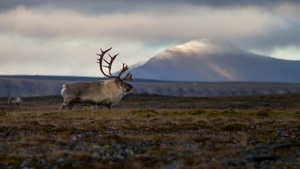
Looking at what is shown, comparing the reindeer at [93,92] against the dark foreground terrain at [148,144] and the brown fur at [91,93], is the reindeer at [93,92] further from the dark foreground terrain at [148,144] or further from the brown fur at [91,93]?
the dark foreground terrain at [148,144]

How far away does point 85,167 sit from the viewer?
12.6 m

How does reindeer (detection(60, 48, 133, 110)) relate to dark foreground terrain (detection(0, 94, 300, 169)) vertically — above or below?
above

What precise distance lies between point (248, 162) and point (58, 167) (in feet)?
13.8

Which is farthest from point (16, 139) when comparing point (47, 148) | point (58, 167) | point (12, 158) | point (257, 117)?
point (257, 117)

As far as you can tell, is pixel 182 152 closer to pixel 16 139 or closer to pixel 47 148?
pixel 47 148

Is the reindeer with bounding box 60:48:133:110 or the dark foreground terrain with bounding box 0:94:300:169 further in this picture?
the reindeer with bounding box 60:48:133:110

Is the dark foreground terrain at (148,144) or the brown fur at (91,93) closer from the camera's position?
the dark foreground terrain at (148,144)

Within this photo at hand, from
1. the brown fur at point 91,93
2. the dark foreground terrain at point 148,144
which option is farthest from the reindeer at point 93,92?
the dark foreground terrain at point 148,144

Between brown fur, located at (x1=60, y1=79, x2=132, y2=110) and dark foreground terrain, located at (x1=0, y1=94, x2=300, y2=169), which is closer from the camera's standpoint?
dark foreground terrain, located at (x1=0, y1=94, x2=300, y2=169)

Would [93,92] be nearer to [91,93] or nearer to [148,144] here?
[91,93]

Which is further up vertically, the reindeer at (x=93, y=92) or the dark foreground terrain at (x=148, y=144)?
the reindeer at (x=93, y=92)

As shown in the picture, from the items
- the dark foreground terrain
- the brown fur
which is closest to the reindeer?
the brown fur

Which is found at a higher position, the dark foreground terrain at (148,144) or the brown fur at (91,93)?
the brown fur at (91,93)

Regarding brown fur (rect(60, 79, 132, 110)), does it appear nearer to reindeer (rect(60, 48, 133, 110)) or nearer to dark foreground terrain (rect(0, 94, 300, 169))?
reindeer (rect(60, 48, 133, 110))
